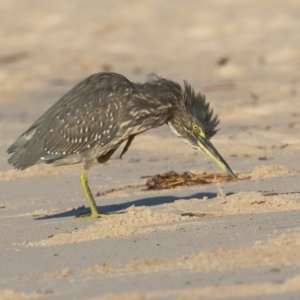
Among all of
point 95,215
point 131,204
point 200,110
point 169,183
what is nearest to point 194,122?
point 200,110

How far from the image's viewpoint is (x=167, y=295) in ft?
17.6

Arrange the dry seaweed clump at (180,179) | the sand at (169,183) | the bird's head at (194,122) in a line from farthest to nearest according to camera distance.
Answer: the dry seaweed clump at (180,179), the bird's head at (194,122), the sand at (169,183)

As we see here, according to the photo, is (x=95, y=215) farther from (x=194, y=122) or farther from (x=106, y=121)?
(x=194, y=122)

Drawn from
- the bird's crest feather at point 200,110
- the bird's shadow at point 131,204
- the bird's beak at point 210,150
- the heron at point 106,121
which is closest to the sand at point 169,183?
the bird's shadow at point 131,204

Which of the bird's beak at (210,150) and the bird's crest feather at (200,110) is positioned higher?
the bird's crest feather at (200,110)

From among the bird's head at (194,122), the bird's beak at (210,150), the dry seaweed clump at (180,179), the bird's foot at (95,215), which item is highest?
the bird's head at (194,122)

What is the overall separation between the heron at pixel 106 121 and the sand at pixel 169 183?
1.63ft

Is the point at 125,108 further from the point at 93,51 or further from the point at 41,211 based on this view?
the point at 93,51

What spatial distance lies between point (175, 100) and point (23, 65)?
13.6 meters

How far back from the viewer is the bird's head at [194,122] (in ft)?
30.7

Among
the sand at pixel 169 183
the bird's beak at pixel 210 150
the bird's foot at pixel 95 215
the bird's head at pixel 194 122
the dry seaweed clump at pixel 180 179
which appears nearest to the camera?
the sand at pixel 169 183

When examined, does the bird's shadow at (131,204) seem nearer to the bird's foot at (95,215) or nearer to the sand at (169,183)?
the sand at (169,183)

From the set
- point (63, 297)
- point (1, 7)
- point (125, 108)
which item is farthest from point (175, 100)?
point (1, 7)

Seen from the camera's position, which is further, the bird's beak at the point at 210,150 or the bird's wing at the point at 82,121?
the bird's beak at the point at 210,150
